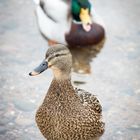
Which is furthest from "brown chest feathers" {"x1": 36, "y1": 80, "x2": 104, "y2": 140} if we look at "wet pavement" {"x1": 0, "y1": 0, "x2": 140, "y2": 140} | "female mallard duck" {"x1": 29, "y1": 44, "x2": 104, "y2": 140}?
Result: "wet pavement" {"x1": 0, "y1": 0, "x2": 140, "y2": 140}

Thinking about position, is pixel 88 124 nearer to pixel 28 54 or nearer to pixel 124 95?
pixel 124 95

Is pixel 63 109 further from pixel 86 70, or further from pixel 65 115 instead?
pixel 86 70

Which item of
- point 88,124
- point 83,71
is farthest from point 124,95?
point 88,124

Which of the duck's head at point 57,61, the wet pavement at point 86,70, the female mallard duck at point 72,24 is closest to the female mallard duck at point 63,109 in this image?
the duck's head at point 57,61

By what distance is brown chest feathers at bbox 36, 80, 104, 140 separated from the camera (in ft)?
16.6

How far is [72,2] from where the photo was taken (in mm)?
7238

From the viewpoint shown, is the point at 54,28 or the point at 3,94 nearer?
the point at 3,94

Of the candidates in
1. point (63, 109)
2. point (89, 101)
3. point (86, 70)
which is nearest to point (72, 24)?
point (86, 70)

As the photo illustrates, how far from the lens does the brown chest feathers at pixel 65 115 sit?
16.6ft

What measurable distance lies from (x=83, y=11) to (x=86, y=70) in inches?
34.2

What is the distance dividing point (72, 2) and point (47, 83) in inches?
51.2

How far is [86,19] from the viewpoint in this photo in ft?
23.5

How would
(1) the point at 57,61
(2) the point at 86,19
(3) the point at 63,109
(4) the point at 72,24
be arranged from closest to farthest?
1. (1) the point at 57,61
2. (3) the point at 63,109
3. (2) the point at 86,19
4. (4) the point at 72,24

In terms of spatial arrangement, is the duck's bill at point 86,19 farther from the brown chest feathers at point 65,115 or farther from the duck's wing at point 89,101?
the brown chest feathers at point 65,115
